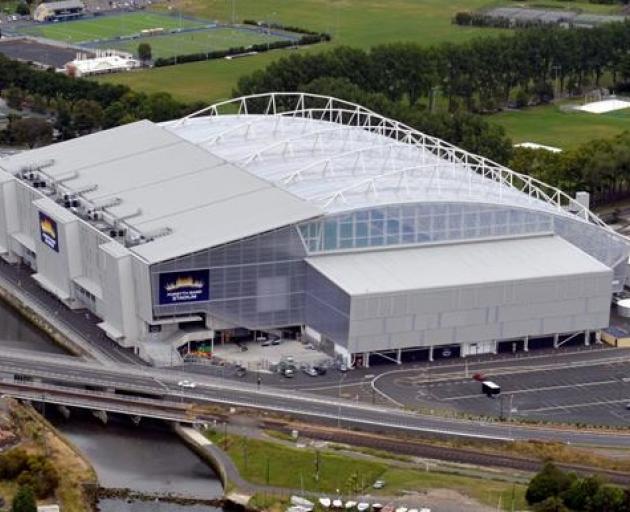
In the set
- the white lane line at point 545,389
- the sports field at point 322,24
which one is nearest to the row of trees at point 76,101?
the sports field at point 322,24

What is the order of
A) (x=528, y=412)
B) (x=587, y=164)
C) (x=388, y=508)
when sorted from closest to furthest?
(x=388, y=508), (x=528, y=412), (x=587, y=164)

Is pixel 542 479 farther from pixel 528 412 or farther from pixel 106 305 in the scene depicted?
pixel 106 305

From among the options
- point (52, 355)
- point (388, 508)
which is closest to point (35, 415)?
point (52, 355)

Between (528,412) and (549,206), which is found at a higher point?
(549,206)

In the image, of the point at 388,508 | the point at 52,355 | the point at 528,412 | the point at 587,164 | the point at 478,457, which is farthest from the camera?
the point at 587,164

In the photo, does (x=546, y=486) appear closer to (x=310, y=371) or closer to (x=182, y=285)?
(x=310, y=371)

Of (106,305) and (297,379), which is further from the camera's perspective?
(106,305)

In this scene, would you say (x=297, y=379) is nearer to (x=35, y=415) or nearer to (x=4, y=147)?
(x=35, y=415)
